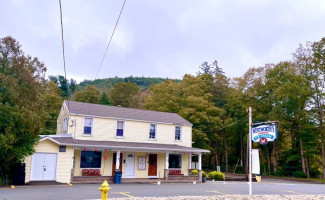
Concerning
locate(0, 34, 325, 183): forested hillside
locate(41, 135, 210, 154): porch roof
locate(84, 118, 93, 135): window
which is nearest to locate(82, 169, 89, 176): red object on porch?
locate(41, 135, 210, 154): porch roof

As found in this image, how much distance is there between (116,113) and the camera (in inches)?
1049

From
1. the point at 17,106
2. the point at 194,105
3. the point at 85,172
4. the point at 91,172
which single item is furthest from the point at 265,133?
the point at 194,105

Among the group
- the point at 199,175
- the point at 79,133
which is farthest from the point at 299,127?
the point at 79,133

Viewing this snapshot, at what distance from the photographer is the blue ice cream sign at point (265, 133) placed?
13.7 m

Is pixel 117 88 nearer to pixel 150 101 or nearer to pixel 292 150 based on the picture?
pixel 150 101

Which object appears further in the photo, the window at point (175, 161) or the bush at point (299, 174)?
the bush at point (299, 174)

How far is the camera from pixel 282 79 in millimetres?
39156

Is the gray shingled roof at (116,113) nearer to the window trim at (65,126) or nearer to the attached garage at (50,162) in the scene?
the window trim at (65,126)

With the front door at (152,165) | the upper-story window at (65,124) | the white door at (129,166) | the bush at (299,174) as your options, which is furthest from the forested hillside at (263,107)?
the front door at (152,165)

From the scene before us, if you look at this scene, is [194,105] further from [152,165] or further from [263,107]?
[152,165]

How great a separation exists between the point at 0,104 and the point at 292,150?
3468cm

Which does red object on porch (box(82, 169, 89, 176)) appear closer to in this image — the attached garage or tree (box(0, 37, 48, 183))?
the attached garage

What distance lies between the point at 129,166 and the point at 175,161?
4.65m

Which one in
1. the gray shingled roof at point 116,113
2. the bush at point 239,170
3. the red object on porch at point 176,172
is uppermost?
the gray shingled roof at point 116,113
